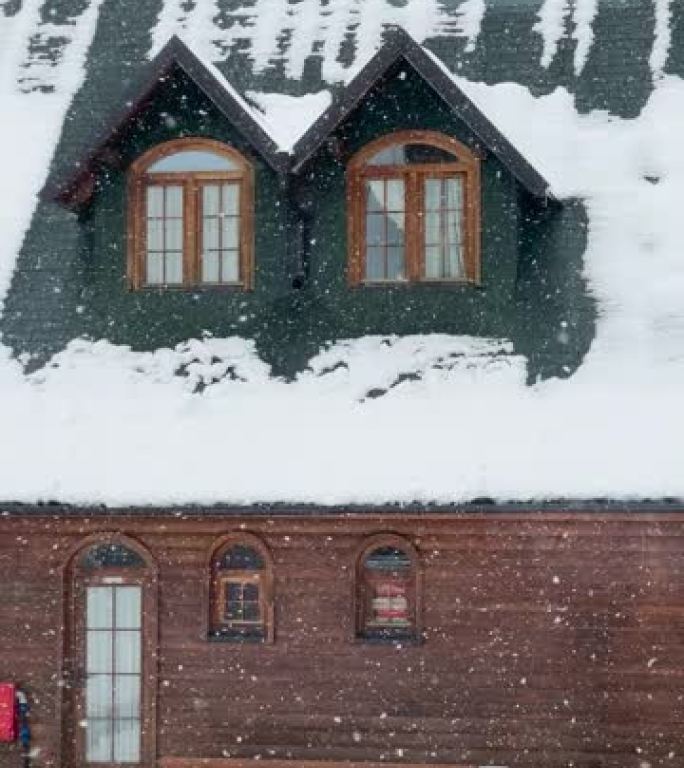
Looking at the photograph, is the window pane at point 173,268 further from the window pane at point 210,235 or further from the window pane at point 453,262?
the window pane at point 453,262

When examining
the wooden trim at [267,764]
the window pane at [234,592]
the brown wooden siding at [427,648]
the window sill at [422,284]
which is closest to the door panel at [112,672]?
the brown wooden siding at [427,648]

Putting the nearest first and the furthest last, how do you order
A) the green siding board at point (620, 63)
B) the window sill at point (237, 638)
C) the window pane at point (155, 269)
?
the window sill at point (237, 638), the window pane at point (155, 269), the green siding board at point (620, 63)

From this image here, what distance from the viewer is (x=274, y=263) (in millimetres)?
15430

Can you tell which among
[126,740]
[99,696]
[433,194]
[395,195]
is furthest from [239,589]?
[433,194]

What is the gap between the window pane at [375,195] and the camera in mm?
15328

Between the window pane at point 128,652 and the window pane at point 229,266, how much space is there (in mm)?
3665

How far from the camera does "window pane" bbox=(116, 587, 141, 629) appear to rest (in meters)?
14.8

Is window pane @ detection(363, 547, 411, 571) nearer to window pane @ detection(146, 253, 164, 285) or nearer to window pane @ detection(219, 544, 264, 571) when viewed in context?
window pane @ detection(219, 544, 264, 571)

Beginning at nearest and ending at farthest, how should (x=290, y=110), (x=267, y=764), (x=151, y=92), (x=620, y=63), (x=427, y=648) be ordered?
(x=427, y=648)
(x=267, y=764)
(x=151, y=92)
(x=290, y=110)
(x=620, y=63)

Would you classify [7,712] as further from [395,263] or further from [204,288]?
[395,263]

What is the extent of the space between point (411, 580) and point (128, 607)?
2.78m

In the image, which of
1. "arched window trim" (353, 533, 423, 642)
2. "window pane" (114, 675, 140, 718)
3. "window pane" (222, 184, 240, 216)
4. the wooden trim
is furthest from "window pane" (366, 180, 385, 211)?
the wooden trim

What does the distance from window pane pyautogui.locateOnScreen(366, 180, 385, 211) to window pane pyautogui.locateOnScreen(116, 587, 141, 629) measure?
4.43 m

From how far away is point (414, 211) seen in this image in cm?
1517
